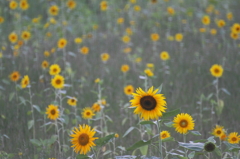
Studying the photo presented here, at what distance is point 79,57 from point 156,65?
55.1 inches

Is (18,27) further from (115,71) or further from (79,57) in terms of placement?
(115,71)

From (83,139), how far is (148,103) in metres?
0.48

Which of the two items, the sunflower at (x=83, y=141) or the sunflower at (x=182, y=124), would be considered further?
the sunflower at (x=182, y=124)

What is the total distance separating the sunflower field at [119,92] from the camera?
229cm

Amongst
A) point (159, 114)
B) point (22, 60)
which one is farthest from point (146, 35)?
point (159, 114)

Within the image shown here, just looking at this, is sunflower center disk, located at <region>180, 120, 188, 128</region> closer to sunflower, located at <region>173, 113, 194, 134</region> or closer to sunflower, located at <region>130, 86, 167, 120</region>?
sunflower, located at <region>173, 113, 194, 134</region>

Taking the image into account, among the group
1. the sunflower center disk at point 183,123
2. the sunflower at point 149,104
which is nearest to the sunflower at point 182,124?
the sunflower center disk at point 183,123

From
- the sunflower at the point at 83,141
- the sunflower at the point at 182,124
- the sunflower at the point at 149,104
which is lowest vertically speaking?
the sunflower at the point at 83,141

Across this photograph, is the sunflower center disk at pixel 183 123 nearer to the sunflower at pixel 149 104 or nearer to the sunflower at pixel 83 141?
the sunflower at pixel 149 104

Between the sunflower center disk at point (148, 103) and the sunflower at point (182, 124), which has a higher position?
the sunflower center disk at point (148, 103)

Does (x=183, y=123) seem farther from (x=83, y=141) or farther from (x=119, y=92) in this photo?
(x=119, y=92)

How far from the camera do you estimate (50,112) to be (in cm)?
298

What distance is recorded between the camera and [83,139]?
2094mm

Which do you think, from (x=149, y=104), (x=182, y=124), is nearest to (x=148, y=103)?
(x=149, y=104)
